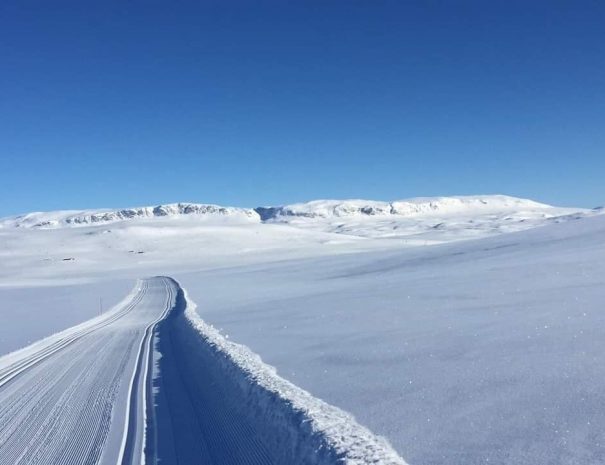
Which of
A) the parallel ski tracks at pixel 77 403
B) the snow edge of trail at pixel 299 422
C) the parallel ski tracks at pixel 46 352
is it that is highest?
the snow edge of trail at pixel 299 422

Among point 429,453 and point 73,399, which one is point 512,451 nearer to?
point 429,453

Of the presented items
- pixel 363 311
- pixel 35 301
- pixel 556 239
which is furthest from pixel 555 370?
pixel 35 301

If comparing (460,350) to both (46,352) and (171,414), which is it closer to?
(171,414)

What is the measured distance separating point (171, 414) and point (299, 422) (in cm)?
256

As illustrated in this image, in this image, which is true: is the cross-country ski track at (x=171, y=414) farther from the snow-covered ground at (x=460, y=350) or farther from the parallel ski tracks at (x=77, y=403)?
the snow-covered ground at (x=460, y=350)

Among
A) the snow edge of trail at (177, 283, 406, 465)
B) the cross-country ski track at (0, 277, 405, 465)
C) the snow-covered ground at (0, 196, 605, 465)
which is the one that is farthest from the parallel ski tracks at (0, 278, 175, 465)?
the snow-covered ground at (0, 196, 605, 465)

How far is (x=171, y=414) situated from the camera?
775 centimetres

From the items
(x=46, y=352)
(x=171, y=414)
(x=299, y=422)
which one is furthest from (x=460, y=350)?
(x=46, y=352)

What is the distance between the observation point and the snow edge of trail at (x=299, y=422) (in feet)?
16.4

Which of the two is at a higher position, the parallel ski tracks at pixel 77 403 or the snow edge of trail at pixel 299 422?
the snow edge of trail at pixel 299 422

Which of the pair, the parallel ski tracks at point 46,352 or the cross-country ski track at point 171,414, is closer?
the cross-country ski track at point 171,414

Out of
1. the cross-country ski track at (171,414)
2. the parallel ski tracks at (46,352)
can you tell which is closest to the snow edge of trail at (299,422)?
the cross-country ski track at (171,414)

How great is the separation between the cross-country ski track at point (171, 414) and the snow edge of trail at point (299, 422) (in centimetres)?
1

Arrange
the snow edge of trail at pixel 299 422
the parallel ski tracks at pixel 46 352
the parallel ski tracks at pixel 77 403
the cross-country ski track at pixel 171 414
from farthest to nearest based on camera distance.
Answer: the parallel ski tracks at pixel 46 352
the parallel ski tracks at pixel 77 403
the cross-country ski track at pixel 171 414
the snow edge of trail at pixel 299 422
